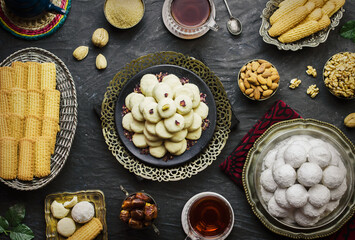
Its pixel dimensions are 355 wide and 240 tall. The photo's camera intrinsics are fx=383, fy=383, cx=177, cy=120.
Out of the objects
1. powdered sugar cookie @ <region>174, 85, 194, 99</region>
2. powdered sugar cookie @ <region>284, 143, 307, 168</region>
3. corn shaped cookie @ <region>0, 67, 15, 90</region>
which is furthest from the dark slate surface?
powdered sugar cookie @ <region>284, 143, 307, 168</region>

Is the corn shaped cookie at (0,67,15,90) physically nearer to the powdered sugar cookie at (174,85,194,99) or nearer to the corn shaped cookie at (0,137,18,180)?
the corn shaped cookie at (0,137,18,180)

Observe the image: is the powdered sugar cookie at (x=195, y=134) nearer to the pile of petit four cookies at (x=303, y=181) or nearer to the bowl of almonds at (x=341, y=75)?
the pile of petit four cookies at (x=303, y=181)

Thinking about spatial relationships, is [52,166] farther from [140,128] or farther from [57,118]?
[140,128]

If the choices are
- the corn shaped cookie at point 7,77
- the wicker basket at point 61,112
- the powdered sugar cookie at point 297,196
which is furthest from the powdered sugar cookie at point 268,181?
the corn shaped cookie at point 7,77

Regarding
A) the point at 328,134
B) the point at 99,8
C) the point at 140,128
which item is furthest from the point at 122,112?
the point at 328,134

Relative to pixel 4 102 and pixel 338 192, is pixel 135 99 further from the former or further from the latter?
pixel 338 192

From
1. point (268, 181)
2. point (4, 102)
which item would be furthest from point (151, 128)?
point (4, 102)
